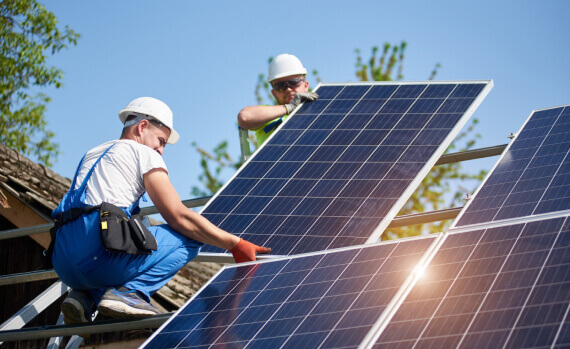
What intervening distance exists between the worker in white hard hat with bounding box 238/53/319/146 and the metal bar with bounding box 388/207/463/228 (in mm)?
2189

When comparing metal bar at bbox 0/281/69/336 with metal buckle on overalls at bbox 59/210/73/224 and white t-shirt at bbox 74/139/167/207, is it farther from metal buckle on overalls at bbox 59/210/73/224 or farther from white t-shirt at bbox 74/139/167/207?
white t-shirt at bbox 74/139/167/207

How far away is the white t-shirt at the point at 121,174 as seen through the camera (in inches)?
255

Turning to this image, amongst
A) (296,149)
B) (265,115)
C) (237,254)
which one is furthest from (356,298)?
(265,115)

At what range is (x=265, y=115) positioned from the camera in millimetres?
9805

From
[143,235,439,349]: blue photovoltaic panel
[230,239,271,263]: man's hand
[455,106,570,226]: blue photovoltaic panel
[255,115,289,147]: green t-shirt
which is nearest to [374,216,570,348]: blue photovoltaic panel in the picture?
[143,235,439,349]: blue photovoltaic panel

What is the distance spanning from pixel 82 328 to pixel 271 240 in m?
1.75

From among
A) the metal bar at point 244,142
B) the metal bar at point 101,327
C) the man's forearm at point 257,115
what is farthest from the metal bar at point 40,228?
the metal bar at point 101,327

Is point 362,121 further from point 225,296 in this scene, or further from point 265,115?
point 225,296

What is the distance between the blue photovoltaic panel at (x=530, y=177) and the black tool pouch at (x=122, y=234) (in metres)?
2.43

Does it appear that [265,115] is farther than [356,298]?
Yes

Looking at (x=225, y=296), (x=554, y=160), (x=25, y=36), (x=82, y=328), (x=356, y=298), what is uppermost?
(x=25, y=36)

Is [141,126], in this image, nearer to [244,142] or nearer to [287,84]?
[244,142]

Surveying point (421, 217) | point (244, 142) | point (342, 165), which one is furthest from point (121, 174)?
point (244, 142)

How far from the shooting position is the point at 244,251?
22.6ft
